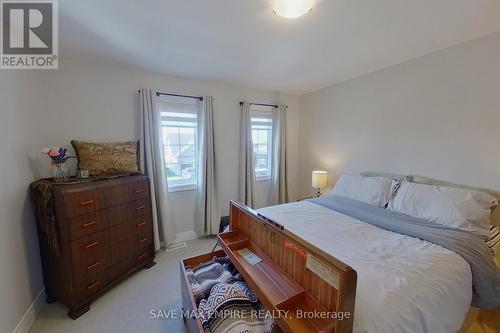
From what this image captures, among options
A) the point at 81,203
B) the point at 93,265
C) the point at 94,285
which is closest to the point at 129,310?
the point at 94,285

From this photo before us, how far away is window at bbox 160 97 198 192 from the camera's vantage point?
277cm

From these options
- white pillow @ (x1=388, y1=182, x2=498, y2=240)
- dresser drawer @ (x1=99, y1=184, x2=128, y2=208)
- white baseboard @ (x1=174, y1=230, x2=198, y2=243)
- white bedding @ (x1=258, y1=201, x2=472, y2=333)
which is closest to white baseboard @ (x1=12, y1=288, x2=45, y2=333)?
dresser drawer @ (x1=99, y1=184, x2=128, y2=208)

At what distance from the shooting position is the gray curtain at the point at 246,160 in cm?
319

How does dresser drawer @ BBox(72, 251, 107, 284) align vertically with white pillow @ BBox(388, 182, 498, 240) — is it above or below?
below

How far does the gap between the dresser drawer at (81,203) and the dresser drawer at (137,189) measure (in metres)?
0.31

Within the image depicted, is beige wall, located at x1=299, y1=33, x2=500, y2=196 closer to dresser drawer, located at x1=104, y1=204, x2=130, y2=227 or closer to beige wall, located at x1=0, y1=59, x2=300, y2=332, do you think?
beige wall, located at x1=0, y1=59, x2=300, y2=332

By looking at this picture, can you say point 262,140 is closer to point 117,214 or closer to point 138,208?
point 138,208

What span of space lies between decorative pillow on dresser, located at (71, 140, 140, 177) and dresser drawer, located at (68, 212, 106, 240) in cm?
49

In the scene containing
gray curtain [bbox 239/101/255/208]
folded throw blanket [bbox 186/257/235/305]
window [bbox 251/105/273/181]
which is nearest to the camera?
folded throw blanket [bbox 186/257/235/305]

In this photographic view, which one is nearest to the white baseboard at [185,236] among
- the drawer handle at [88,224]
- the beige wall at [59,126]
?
the beige wall at [59,126]

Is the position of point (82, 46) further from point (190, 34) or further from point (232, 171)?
point (232, 171)

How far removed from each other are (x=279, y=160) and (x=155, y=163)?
6.47ft

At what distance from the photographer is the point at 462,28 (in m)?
1.64

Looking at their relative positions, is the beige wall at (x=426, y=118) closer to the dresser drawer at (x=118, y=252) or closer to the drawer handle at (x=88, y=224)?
the dresser drawer at (x=118, y=252)
